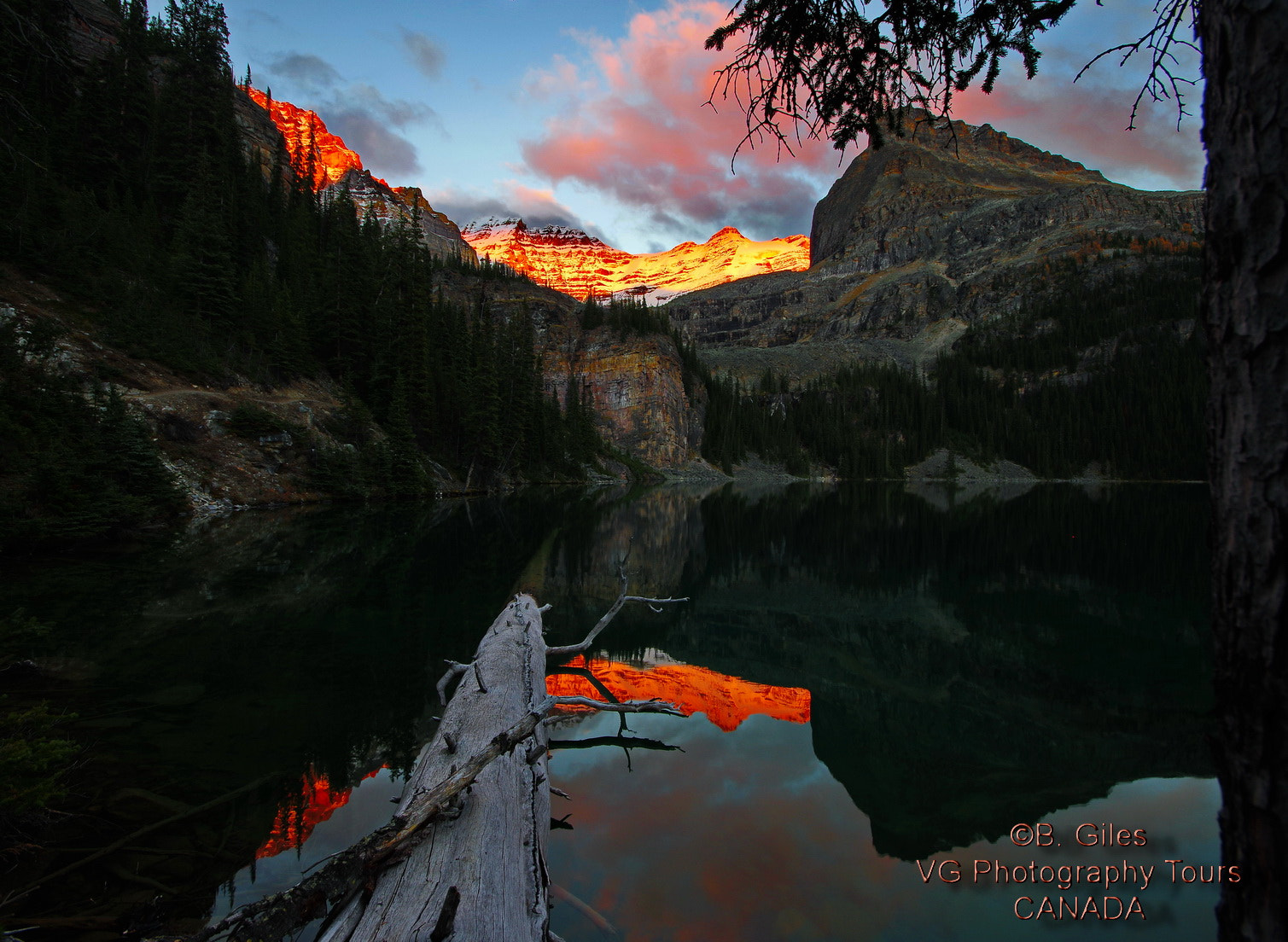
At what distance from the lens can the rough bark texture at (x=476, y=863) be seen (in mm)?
2652

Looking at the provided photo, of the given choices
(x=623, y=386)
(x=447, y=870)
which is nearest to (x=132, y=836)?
(x=447, y=870)

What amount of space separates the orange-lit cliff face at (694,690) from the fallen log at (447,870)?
3.72 meters

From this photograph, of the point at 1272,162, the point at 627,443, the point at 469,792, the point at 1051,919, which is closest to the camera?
the point at 1272,162

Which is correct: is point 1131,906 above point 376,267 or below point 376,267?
below

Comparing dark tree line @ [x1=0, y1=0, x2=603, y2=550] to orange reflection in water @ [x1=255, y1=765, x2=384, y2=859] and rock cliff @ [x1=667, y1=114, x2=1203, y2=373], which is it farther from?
rock cliff @ [x1=667, y1=114, x2=1203, y2=373]

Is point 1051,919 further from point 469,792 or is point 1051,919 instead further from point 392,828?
point 392,828

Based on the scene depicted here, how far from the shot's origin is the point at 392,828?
3084 millimetres

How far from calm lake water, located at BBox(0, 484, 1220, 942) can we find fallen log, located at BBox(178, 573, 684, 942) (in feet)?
2.99

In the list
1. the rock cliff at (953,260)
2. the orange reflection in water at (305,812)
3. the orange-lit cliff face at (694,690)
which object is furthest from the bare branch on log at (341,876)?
the rock cliff at (953,260)

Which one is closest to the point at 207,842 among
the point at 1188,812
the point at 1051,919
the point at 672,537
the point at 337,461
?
the point at 1051,919

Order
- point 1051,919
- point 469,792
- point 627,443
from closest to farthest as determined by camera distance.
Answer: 1. point 469,792
2. point 1051,919
3. point 627,443

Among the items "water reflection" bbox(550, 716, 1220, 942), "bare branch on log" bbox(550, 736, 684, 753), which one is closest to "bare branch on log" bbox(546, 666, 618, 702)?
"bare branch on log" bbox(550, 736, 684, 753)

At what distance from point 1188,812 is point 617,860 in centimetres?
505

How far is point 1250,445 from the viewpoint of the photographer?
1437mm
